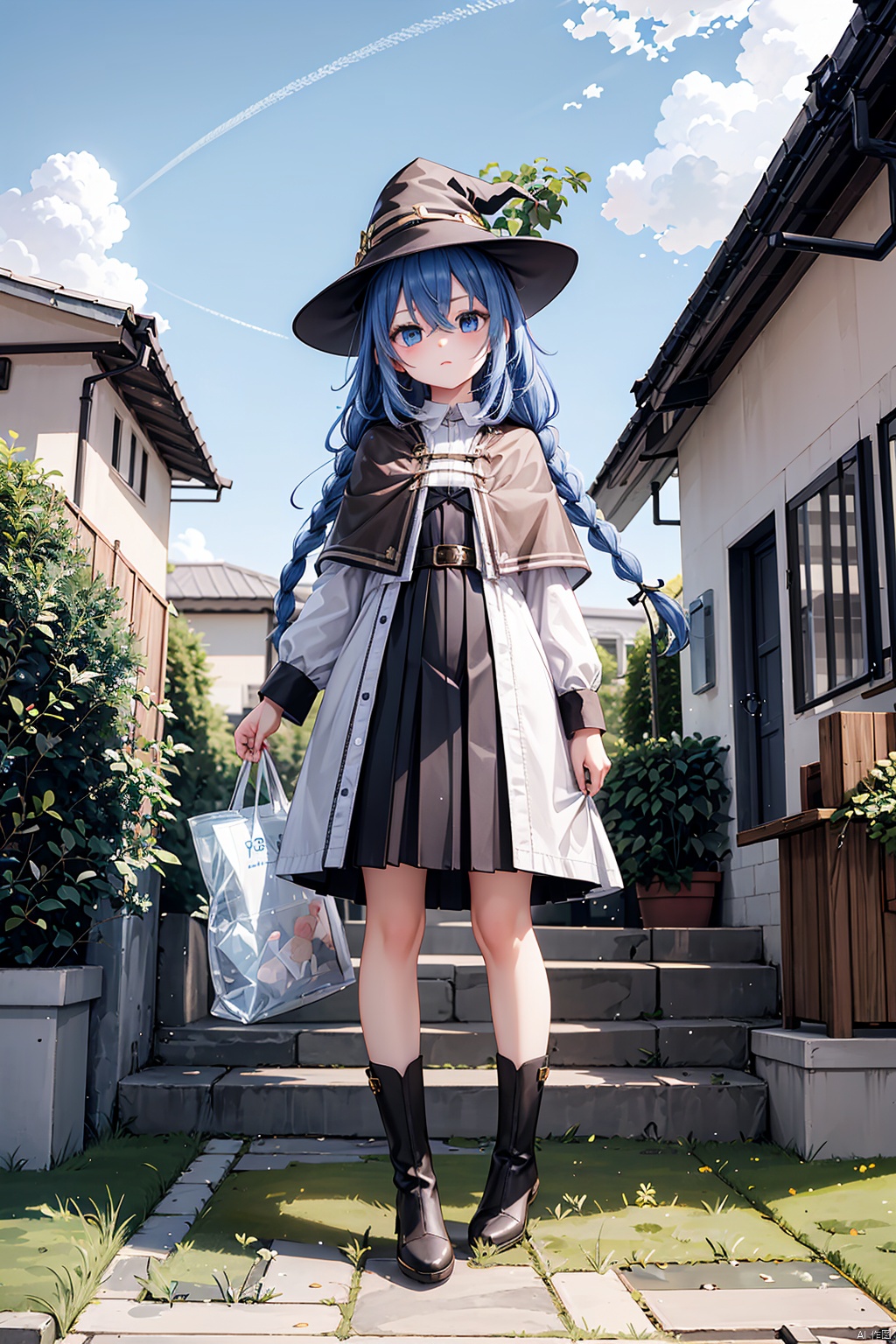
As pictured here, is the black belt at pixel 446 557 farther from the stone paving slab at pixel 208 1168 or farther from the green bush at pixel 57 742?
the stone paving slab at pixel 208 1168

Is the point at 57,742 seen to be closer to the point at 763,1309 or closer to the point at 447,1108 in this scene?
the point at 447,1108

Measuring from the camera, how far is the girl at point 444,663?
2.40 m

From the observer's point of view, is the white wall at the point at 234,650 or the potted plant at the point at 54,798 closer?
the potted plant at the point at 54,798

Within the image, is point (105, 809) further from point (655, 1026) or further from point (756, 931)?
point (756, 931)

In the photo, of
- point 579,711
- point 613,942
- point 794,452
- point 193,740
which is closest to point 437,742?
point 579,711

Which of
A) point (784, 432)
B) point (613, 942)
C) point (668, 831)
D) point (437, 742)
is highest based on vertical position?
point (784, 432)

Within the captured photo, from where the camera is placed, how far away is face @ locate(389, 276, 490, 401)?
2.72 meters

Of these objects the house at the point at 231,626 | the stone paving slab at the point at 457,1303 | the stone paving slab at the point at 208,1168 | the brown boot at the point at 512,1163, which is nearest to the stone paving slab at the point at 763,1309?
the stone paving slab at the point at 457,1303

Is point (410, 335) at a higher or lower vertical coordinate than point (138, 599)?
lower

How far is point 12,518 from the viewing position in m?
3.19

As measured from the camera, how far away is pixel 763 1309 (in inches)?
78.7

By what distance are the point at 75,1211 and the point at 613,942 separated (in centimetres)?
271

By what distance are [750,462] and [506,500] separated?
140 inches

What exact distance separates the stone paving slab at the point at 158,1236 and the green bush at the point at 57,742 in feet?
2.98
